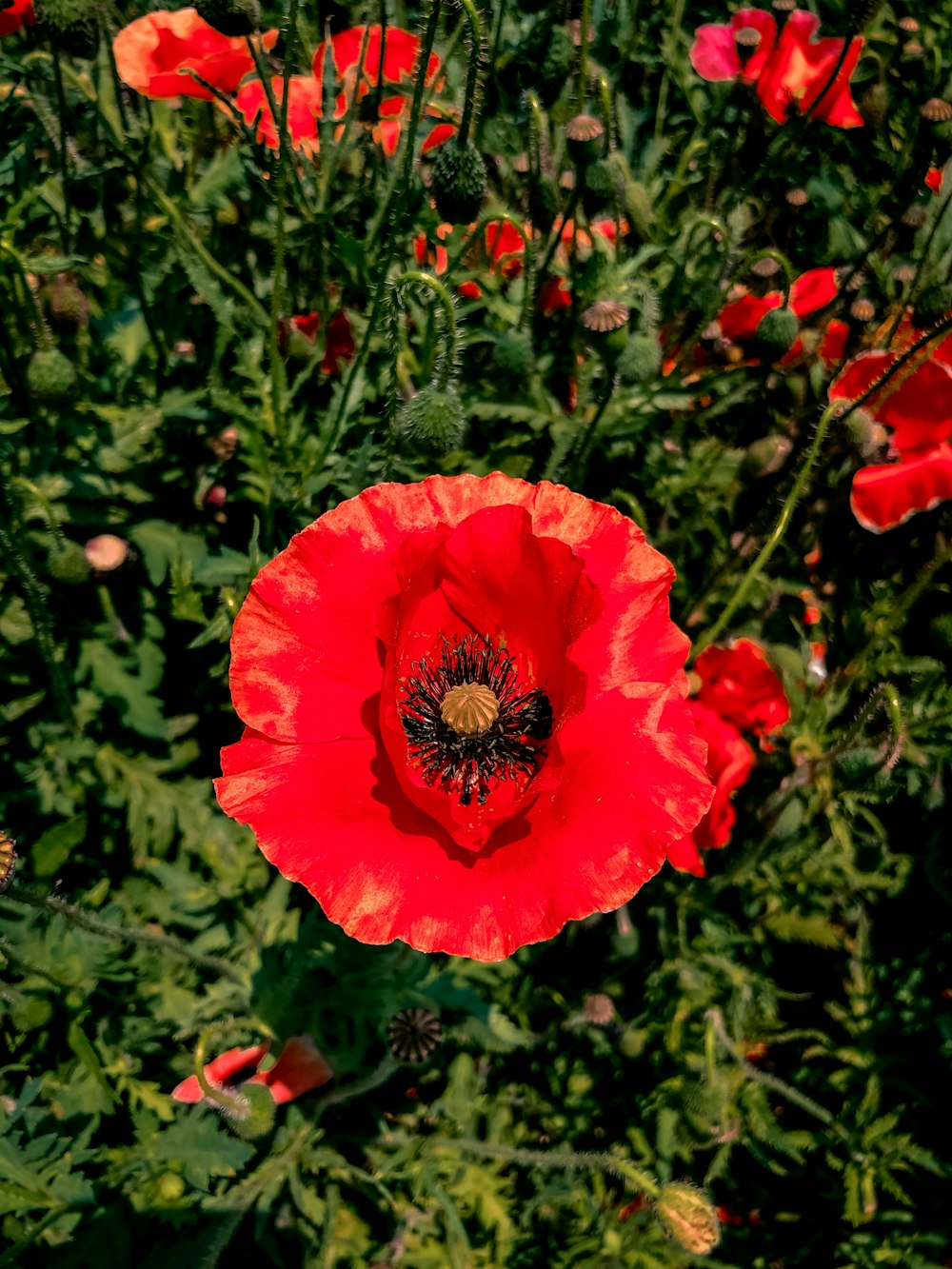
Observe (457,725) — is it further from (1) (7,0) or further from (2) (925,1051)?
(2) (925,1051)

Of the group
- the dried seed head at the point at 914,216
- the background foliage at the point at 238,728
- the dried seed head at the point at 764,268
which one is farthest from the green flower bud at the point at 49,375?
the dried seed head at the point at 914,216

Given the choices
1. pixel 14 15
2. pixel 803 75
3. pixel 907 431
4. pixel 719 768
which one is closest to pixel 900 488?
pixel 907 431

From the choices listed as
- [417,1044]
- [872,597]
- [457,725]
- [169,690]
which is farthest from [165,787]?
[872,597]

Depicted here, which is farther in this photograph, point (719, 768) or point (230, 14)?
point (719, 768)

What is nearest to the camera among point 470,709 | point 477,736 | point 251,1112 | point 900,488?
point 470,709

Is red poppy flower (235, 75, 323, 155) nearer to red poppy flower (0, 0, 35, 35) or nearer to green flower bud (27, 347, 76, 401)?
red poppy flower (0, 0, 35, 35)

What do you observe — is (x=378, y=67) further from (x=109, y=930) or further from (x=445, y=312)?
(x=109, y=930)

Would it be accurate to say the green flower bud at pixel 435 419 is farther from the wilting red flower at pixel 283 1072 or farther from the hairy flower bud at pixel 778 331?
the wilting red flower at pixel 283 1072
